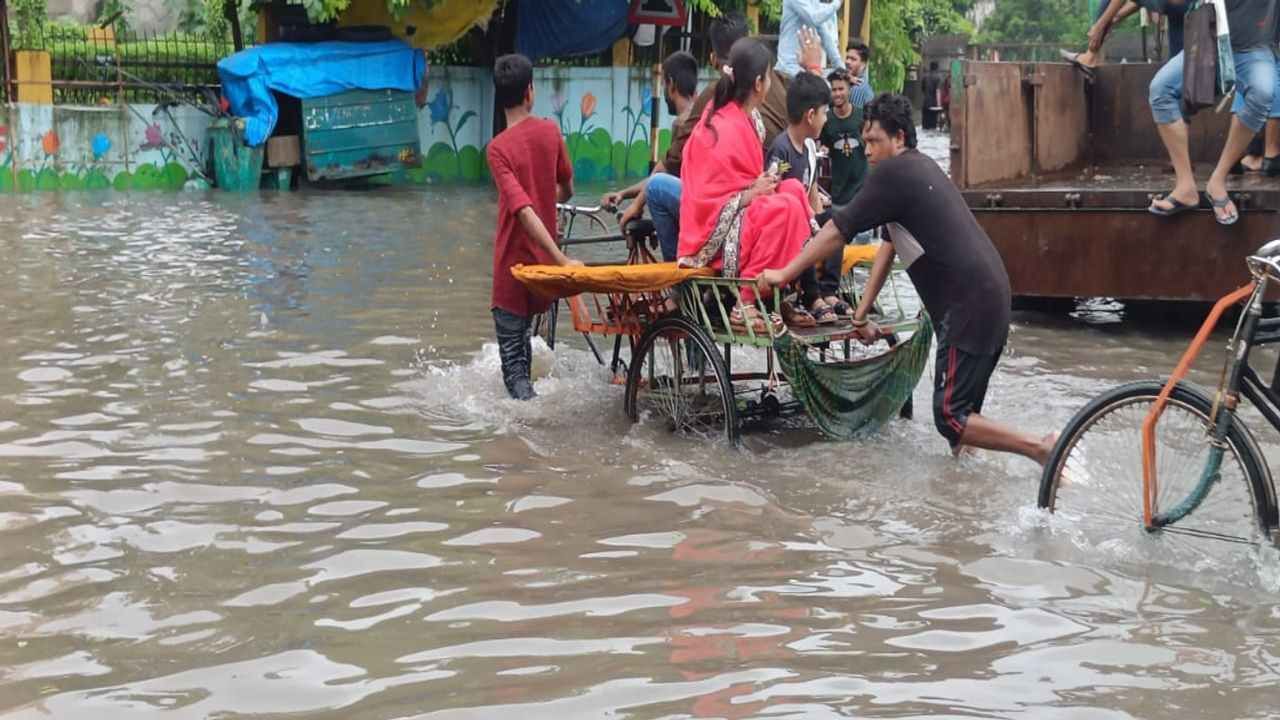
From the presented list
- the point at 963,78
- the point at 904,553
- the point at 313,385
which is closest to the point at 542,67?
the point at 963,78

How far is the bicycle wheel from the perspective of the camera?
5.13 meters

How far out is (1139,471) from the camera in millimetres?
5371

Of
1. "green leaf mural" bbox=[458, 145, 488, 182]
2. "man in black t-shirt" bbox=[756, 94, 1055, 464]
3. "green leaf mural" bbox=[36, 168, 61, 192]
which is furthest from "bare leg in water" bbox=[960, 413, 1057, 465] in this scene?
"green leaf mural" bbox=[458, 145, 488, 182]

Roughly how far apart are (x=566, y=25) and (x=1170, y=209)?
1444 centimetres

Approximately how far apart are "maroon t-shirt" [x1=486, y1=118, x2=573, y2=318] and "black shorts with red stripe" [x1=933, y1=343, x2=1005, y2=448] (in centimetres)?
211

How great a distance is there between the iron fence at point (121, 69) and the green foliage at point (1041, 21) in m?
37.3

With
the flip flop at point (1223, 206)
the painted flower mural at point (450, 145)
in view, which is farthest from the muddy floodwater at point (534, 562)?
the painted flower mural at point (450, 145)

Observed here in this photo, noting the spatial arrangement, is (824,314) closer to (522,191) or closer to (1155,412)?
(522,191)

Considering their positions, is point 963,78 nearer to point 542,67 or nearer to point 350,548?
point 350,548

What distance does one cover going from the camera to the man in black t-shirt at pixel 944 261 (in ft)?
19.9

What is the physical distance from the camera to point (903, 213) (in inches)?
243

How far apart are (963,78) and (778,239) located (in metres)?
3.71

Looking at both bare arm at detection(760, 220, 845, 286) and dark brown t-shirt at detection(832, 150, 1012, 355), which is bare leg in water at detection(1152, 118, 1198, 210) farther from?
bare arm at detection(760, 220, 845, 286)

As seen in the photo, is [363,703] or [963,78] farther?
[963,78]
